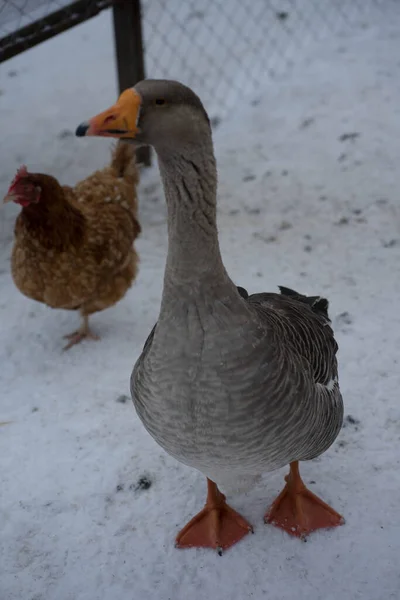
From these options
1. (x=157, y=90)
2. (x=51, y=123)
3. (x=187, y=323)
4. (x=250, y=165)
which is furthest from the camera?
(x=51, y=123)

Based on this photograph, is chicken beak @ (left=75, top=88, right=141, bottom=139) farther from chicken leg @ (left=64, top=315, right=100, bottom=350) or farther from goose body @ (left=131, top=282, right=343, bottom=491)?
chicken leg @ (left=64, top=315, right=100, bottom=350)

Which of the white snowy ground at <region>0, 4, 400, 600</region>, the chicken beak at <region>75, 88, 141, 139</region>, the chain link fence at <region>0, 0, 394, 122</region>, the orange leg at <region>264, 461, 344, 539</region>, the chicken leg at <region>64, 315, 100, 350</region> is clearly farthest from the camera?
the chain link fence at <region>0, 0, 394, 122</region>

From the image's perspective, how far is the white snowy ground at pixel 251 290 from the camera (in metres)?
2.62

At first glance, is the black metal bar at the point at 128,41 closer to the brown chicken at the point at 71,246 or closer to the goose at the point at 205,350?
the brown chicken at the point at 71,246

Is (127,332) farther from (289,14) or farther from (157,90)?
(289,14)

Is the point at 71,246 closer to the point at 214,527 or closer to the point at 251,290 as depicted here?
the point at 251,290

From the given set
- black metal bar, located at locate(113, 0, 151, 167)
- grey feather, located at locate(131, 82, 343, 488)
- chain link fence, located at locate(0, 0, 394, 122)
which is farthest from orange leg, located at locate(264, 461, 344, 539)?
chain link fence, located at locate(0, 0, 394, 122)

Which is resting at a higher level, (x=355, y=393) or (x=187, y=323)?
(x=187, y=323)

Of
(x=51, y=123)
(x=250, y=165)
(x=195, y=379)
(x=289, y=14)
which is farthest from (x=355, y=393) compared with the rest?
(x=289, y=14)

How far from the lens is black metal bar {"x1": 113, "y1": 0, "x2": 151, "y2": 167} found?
511 cm

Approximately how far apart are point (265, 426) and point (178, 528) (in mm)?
956

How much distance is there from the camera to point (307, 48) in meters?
7.39

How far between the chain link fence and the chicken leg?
3454 millimetres

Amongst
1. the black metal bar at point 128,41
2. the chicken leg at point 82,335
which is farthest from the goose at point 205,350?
the black metal bar at point 128,41
